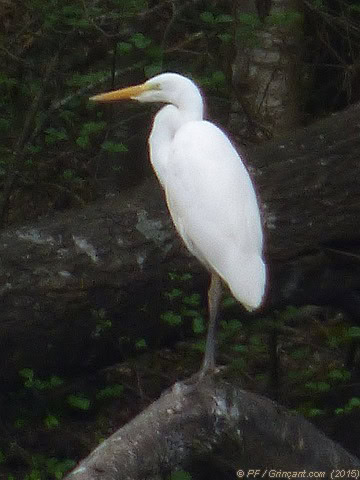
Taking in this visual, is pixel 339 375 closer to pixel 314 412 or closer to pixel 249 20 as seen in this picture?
pixel 314 412

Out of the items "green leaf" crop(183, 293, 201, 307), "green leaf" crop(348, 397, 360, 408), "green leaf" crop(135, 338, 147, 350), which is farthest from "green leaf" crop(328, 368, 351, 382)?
"green leaf" crop(135, 338, 147, 350)

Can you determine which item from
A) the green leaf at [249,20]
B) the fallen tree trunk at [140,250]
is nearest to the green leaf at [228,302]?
the fallen tree trunk at [140,250]

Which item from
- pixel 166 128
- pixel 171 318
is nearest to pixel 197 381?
pixel 171 318

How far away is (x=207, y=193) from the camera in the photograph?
11.1 feet

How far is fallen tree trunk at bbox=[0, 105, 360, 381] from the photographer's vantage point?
3.77m

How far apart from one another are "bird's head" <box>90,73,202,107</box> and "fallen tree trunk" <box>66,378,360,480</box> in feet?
2.97

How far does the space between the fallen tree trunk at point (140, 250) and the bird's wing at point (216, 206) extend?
0.39m

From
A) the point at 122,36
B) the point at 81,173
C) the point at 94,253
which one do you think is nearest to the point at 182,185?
the point at 94,253

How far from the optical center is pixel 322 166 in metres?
4.00

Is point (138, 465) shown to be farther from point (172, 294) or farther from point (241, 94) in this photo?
point (241, 94)

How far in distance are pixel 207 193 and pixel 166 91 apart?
36 cm

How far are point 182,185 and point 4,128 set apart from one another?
122 cm

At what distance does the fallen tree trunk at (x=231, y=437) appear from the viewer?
8.66ft

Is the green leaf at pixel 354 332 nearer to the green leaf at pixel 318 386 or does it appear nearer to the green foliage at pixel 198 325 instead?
the green leaf at pixel 318 386
